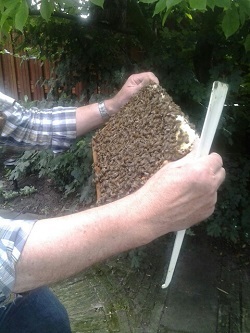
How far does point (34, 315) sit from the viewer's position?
1.92 metres

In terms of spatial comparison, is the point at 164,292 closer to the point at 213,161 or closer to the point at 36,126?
the point at 36,126

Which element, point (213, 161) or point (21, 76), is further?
point (21, 76)

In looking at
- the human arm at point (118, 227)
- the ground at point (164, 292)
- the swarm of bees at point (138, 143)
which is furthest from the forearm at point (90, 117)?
the ground at point (164, 292)

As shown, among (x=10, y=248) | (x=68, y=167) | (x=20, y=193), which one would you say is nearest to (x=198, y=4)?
(x=10, y=248)

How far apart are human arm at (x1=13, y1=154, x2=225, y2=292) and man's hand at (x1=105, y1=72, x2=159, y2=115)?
120cm

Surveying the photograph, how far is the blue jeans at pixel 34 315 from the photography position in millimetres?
1849

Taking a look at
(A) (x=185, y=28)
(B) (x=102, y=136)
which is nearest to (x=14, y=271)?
(B) (x=102, y=136)

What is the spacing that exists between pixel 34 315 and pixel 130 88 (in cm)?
144

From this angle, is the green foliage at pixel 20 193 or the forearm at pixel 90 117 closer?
the forearm at pixel 90 117

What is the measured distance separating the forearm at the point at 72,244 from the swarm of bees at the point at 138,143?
Result: 32 cm

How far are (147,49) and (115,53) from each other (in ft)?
1.07

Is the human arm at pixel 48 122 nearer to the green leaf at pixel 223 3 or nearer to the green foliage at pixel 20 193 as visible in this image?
the green leaf at pixel 223 3

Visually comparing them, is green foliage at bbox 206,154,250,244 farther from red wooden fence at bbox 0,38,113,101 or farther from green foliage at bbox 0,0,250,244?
red wooden fence at bbox 0,38,113,101

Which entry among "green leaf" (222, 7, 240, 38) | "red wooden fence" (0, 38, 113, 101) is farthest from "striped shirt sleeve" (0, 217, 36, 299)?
"red wooden fence" (0, 38, 113, 101)
